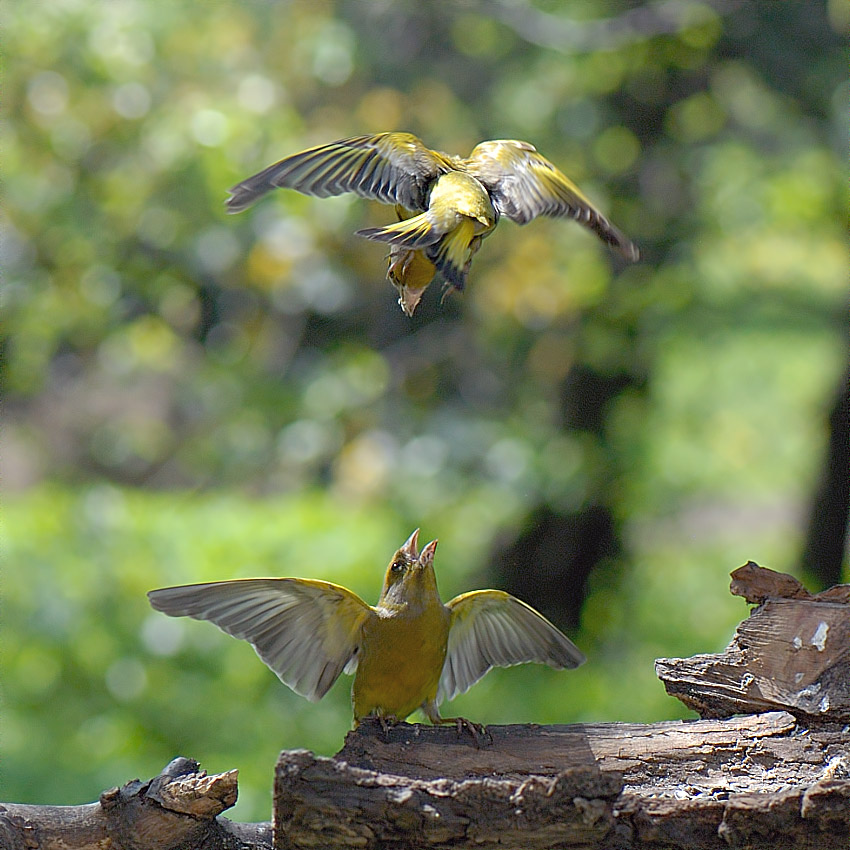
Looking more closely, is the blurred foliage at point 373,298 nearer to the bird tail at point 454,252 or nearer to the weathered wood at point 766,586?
the weathered wood at point 766,586

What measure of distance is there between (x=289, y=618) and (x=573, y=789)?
66cm

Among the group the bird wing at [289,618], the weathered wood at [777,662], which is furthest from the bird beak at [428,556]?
the weathered wood at [777,662]

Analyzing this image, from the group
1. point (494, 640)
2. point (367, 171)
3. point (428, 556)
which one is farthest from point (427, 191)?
point (494, 640)

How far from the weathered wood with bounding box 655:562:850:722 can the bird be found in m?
0.79

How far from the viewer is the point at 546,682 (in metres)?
5.72

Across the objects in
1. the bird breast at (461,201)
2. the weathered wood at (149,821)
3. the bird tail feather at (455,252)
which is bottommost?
the weathered wood at (149,821)

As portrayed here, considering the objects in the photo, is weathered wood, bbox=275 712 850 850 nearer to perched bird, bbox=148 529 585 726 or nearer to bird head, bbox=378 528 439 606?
perched bird, bbox=148 529 585 726

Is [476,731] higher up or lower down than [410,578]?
lower down

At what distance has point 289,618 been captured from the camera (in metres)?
2.01

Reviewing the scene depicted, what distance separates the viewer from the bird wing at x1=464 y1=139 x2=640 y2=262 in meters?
1.86

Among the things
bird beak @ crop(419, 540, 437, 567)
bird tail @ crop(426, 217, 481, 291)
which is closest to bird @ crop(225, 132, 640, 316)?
bird tail @ crop(426, 217, 481, 291)

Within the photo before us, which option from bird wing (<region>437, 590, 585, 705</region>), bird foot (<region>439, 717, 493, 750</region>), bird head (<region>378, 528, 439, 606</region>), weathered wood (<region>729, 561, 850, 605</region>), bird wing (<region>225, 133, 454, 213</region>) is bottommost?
bird foot (<region>439, 717, 493, 750</region>)

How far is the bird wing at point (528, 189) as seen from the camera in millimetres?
1862

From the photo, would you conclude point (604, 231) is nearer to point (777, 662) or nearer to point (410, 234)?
point (410, 234)
